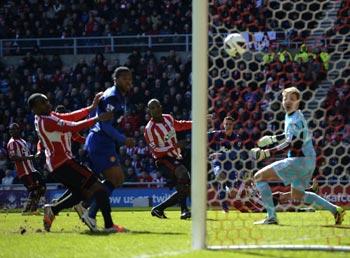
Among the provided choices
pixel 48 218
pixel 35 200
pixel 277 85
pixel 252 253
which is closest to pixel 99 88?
pixel 35 200

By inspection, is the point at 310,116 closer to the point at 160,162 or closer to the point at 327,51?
the point at 327,51

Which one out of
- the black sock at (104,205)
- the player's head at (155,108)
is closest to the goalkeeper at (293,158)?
the black sock at (104,205)

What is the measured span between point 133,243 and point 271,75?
8.45ft

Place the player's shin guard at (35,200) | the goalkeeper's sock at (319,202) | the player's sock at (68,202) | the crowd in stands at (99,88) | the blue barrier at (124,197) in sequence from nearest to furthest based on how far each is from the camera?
the player's sock at (68,202), the goalkeeper's sock at (319,202), the player's shin guard at (35,200), the blue barrier at (124,197), the crowd in stands at (99,88)

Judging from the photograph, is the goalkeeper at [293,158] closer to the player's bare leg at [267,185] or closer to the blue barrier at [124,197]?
the player's bare leg at [267,185]

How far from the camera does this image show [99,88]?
2772cm

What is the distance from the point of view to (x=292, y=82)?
1077 centimetres

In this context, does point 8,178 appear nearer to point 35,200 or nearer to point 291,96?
point 35,200

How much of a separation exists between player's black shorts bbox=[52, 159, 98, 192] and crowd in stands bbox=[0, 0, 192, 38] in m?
18.2

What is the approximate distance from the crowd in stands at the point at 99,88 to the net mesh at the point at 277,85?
1311 centimetres

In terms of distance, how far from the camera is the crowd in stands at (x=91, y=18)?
29.3m

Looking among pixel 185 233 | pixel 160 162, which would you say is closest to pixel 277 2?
pixel 185 233

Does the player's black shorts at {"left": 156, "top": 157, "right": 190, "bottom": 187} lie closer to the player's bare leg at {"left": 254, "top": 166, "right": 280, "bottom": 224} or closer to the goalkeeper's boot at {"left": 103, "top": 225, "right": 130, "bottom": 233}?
the player's bare leg at {"left": 254, "top": 166, "right": 280, "bottom": 224}

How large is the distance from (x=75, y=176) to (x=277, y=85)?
2.73 m
